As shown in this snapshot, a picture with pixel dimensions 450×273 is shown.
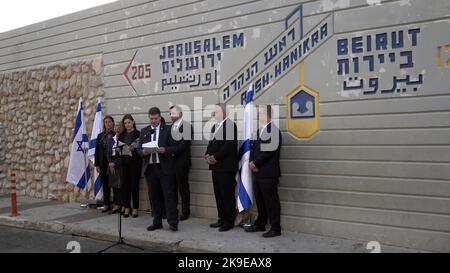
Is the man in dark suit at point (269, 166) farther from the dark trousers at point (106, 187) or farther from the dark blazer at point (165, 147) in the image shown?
the dark trousers at point (106, 187)

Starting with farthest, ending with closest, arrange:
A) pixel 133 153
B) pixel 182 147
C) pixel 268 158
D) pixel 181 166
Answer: pixel 133 153, pixel 181 166, pixel 182 147, pixel 268 158

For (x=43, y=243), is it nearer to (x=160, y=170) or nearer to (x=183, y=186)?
(x=160, y=170)

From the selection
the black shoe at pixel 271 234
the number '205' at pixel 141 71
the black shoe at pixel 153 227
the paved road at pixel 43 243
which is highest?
the number '205' at pixel 141 71

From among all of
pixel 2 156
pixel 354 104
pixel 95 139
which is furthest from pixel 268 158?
pixel 2 156

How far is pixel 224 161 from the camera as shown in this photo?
722 cm

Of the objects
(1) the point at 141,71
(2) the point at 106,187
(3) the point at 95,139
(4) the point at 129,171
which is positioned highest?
(1) the point at 141,71

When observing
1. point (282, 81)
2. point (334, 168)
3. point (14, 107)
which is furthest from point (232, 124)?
point (14, 107)

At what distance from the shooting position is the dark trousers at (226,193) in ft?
23.8

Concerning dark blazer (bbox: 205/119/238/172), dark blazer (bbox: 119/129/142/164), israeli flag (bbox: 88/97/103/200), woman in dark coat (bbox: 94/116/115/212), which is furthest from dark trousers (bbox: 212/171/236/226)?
israeli flag (bbox: 88/97/103/200)

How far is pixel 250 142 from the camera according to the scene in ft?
23.2

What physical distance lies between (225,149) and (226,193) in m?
0.71

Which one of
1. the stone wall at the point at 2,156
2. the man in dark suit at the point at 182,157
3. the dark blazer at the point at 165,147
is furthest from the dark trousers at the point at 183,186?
the stone wall at the point at 2,156

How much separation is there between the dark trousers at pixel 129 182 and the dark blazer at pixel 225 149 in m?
2.07

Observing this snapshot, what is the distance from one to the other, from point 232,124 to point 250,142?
1.53 ft
